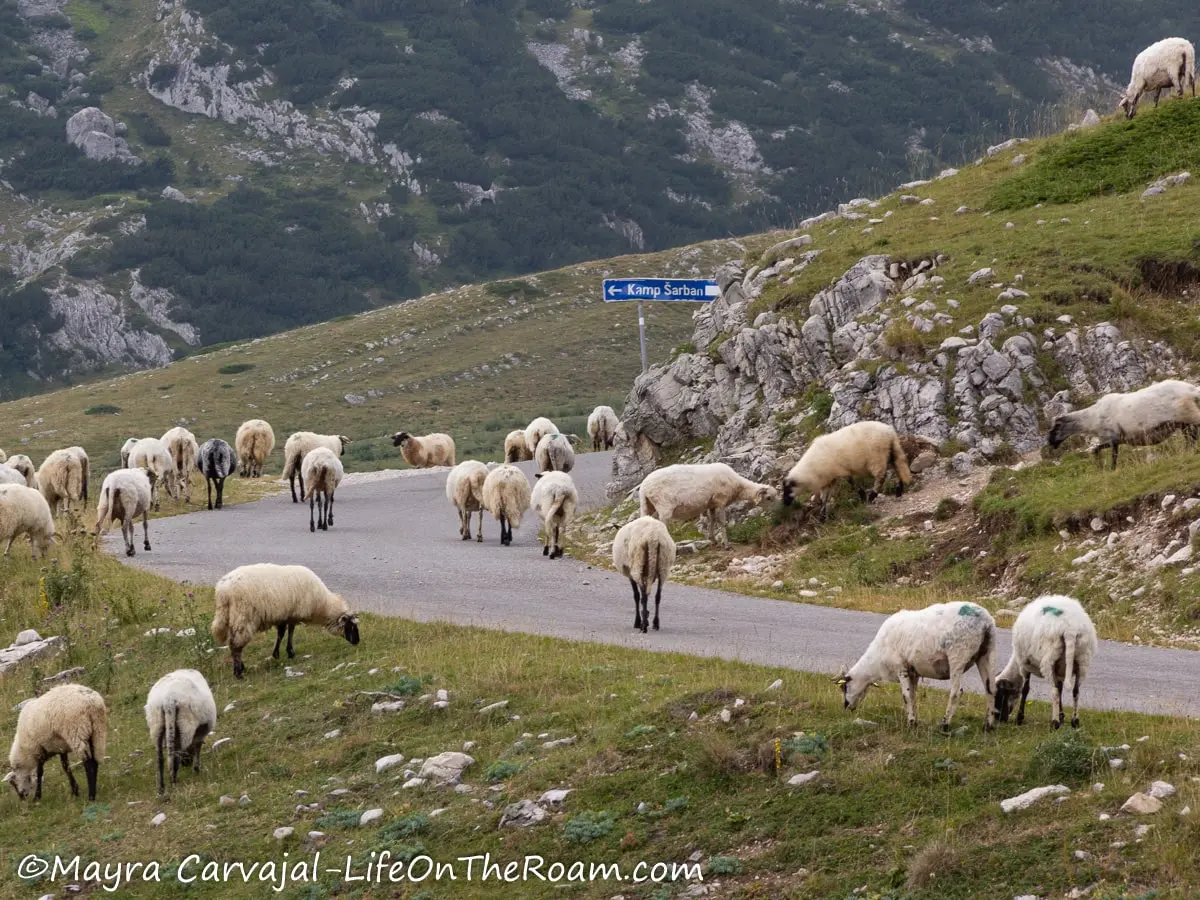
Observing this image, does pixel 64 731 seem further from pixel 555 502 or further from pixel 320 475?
pixel 320 475

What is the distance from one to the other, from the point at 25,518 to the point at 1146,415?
17047 millimetres

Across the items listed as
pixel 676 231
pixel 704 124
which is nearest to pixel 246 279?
pixel 676 231

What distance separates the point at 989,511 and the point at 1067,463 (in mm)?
1740

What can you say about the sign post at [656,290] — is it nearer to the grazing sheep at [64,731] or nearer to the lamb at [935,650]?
the grazing sheep at [64,731]

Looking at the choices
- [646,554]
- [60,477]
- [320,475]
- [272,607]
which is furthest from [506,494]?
[272,607]

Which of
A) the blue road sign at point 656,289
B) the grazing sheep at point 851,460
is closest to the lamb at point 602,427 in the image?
the blue road sign at point 656,289

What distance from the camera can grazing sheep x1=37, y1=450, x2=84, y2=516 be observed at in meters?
28.4

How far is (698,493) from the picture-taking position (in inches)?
868

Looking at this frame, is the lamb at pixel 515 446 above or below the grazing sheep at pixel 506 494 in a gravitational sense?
above

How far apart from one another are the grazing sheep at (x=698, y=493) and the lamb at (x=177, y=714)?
9722 mm

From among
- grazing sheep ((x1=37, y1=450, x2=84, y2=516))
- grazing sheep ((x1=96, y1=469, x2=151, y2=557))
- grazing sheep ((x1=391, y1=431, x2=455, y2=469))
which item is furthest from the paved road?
grazing sheep ((x1=391, y1=431, x2=455, y2=469))

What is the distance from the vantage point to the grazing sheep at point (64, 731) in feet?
42.9

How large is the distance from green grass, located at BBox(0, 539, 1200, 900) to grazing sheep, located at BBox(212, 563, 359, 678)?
37 cm

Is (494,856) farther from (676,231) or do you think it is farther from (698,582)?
(676,231)
